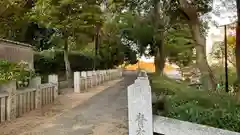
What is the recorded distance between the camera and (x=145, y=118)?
3928 millimetres

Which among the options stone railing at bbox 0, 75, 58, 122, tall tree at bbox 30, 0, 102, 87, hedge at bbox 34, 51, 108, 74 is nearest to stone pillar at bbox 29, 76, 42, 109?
stone railing at bbox 0, 75, 58, 122

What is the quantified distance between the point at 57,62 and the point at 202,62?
50.2ft

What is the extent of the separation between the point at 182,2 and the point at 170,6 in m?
2.78

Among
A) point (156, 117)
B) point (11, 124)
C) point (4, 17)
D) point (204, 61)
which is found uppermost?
point (4, 17)

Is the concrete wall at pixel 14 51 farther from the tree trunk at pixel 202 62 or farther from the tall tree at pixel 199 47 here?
the tree trunk at pixel 202 62

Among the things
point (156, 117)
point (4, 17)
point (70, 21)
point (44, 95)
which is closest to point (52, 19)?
point (70, 21)

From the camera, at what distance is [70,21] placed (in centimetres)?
1650

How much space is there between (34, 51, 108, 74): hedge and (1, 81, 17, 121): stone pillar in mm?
10221

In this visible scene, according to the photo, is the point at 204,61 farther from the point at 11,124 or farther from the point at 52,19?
the point at 52,19

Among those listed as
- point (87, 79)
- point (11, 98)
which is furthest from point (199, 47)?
point (87, 79)

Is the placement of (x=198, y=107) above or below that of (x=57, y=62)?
below

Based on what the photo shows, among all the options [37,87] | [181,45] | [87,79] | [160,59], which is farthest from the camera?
[87,79]

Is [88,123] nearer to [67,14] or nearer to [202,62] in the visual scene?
[202,62]

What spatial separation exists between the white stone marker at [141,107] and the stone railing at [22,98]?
4269 mm
